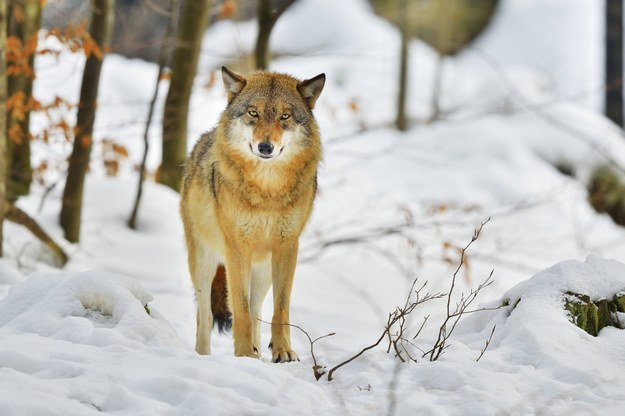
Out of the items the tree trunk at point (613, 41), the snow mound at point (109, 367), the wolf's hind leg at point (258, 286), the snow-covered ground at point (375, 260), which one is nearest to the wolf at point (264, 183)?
the wolf's hind leg at point (258, 286)

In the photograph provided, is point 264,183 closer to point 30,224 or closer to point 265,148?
point 265,148

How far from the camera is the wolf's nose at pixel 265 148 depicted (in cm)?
477

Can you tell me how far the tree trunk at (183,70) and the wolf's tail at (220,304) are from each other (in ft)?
13.3

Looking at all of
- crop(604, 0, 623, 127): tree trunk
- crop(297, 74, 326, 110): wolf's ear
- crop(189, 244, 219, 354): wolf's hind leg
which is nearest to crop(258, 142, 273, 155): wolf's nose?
crop(297, 74, 326, 110): wolf's ear

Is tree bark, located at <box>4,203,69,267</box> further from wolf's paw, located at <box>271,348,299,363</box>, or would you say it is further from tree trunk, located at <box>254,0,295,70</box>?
wolf's paw, located at <box>271,348,299,363</box>

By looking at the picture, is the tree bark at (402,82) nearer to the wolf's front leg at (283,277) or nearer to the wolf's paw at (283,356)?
the wolf's front leg at (283,277)

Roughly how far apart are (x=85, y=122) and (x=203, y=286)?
3.55 m

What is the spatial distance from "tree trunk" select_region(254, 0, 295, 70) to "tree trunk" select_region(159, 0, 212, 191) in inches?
43.1

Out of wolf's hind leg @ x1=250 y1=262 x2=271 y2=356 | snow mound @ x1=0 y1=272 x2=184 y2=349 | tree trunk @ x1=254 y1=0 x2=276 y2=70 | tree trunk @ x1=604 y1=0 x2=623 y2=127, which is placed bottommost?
wolf's hind leg @ x1=250 y1=262 x2=271 y2=356

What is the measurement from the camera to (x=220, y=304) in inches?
229

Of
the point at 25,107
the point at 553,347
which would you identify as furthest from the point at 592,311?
the point at 25,107

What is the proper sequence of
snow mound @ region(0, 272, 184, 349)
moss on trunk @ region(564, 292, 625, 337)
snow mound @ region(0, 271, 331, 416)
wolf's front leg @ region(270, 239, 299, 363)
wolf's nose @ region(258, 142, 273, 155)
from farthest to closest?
wolf's front leg @ region(270, 239, 299, 363)
wolf's nose @ region(258, 142, 273, 155)
moss on trunk @ region(564, 292, 625, 337)
snow mound @ region(0, 272, 184, 349)
snow mound @ region(0, 271, 331, 416)

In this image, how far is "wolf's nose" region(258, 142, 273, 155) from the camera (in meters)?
4.77

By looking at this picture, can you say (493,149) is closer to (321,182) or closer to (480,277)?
(321,182)
